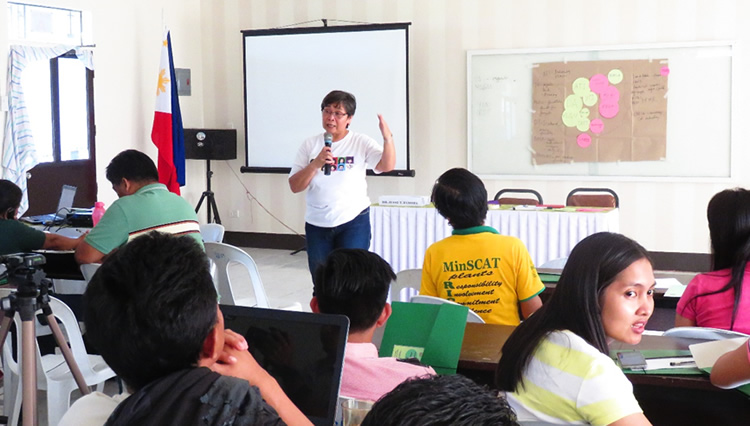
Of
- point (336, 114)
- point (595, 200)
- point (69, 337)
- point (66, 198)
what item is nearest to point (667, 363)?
point (69, 337)

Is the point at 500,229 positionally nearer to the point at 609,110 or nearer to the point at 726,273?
the point at 609,110

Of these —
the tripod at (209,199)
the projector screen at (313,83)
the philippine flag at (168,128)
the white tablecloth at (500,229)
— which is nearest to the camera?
the white tablecloth at (500,229)

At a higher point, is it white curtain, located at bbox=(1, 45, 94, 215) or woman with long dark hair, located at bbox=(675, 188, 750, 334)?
white curtain, located at bbox=(1, 45, 94, 215)

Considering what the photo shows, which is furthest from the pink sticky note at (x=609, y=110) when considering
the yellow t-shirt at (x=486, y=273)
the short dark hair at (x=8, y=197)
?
the short dark hair at (x=8, y=197)

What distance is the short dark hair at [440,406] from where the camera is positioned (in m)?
0.73

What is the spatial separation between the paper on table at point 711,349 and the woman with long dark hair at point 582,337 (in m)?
0.41

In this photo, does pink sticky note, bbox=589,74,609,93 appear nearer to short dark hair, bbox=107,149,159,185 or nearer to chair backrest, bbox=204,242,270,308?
chair backrest, bbox=204,242,270,308

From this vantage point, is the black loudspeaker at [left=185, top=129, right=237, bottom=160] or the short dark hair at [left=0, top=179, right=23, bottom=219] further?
the black loudspeaker at [left=185, top=129, right=237, bottom=160]

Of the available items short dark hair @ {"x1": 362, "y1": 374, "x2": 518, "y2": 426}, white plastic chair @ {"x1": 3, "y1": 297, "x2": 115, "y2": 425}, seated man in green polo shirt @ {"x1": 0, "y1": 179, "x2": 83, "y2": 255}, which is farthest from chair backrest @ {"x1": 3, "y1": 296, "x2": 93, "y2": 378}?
short dark hair @ {"x1": 362, "y1": 374, "x2": 518, "y2": 426}

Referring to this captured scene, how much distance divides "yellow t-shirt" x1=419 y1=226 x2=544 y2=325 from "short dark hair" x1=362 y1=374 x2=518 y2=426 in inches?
89.2

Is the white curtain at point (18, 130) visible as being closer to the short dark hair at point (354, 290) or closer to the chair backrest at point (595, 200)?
the chair backrest at point (595, 200)

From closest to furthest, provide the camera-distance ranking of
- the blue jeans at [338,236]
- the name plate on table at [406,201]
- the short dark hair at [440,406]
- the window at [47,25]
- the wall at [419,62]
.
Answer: the short dark hair at [440,406] < the blue jeans at [338,236] < the name plate on table at [406,201] < the window at [47,25] < the wall at [419,62]

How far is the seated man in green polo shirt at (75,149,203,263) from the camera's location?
362 cm

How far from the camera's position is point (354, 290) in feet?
6.39
